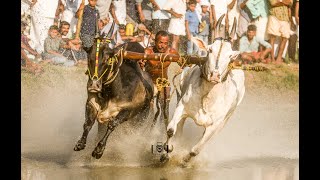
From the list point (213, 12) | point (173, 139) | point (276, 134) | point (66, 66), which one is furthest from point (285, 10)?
point (66, 66)

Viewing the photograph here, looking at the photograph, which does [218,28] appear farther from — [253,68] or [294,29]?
[294,29]

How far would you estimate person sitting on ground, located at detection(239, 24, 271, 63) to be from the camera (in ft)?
21.2

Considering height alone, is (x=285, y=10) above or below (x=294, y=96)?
above

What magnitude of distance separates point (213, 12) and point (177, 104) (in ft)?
2.91

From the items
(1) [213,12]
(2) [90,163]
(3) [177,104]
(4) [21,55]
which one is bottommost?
(2) [90,163]

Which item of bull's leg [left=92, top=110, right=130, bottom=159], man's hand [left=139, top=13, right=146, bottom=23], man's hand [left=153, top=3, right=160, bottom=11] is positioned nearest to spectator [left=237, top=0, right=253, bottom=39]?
man's hand [left=153, top=3, right=160, bottom=11]

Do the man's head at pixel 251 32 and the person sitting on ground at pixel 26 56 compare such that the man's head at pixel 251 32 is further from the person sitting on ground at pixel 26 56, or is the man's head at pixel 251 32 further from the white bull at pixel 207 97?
the person sitting on ground at pixel 26 56

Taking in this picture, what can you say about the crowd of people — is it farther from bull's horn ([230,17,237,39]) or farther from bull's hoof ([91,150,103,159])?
bull's hoof ([91,150,103,159])

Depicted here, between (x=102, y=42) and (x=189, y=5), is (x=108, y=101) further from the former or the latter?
(x=189, y=5)

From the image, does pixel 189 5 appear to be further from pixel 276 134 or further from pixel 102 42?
pixel 276 134

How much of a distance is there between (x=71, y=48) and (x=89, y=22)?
0.28m

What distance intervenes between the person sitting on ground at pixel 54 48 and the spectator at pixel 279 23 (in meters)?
1.84

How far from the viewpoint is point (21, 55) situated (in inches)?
249

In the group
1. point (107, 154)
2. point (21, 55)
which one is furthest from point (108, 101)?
point (21, 55)
